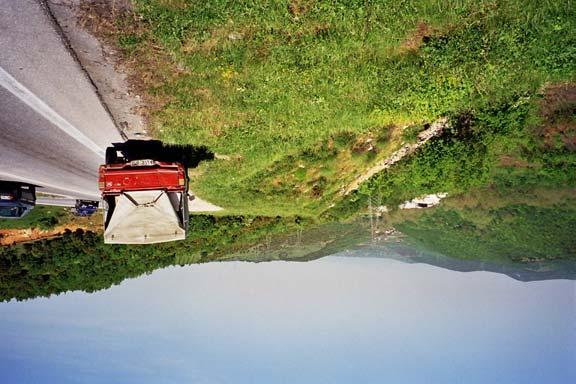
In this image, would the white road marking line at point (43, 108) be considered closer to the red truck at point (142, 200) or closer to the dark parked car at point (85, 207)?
the red truck at point (142, 200)

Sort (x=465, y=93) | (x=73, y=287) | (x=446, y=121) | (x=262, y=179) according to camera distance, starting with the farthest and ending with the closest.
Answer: (x=73, y=287)
(x=262, y=179)
(x=446, y=121)
(x=465, y=93)

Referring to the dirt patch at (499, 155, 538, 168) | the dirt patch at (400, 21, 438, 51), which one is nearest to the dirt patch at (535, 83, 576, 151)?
the dirt patch at (499, 155, 538, 168)

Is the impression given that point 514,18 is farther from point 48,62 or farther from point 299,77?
point 48,62

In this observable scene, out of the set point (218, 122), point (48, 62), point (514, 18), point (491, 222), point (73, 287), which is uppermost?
point (514, 18)

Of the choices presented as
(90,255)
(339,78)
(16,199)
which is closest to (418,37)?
(339,78)

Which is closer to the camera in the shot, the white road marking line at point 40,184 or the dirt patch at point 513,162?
the white road marking line at point 40,184

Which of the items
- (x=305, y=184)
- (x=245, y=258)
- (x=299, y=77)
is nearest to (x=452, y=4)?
(x=299, y=77)

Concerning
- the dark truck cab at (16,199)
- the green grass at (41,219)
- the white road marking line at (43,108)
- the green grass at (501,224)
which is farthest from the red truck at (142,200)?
the green grass at (501,224)
